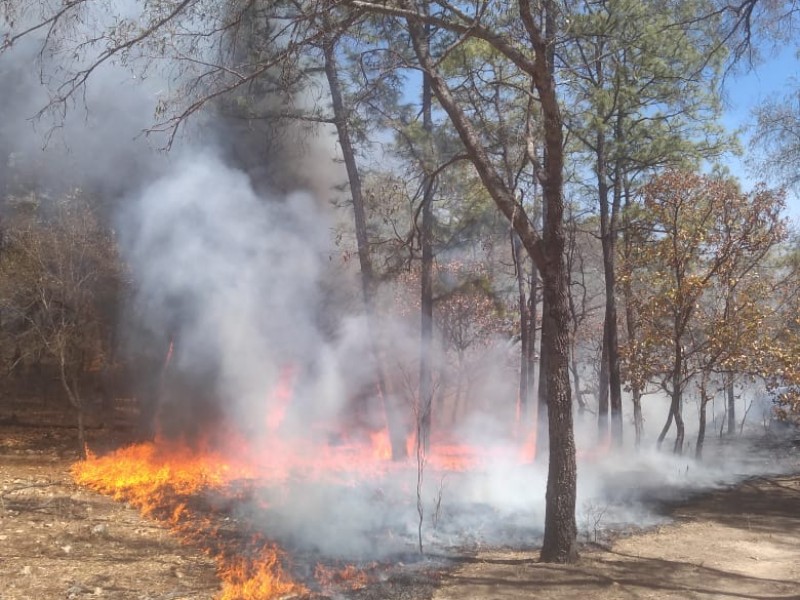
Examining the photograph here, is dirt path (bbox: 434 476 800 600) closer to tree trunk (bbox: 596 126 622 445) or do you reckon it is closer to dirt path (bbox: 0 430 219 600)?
dirt path (bbox: 0 430 219 600)

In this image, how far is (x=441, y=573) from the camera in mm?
6094

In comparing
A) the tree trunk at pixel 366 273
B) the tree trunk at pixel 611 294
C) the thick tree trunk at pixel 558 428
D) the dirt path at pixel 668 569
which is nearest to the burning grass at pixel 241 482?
the tree trunk at pixel 366 273

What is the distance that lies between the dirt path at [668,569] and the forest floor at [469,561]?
1cm

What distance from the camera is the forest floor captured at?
5.46 m

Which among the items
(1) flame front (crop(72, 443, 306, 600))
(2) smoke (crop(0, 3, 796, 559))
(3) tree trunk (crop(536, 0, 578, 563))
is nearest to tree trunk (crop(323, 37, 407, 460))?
(2) smoke (crop(0, 3, 796, 559))

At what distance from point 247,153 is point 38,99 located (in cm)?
479

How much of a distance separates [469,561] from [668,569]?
201 cm

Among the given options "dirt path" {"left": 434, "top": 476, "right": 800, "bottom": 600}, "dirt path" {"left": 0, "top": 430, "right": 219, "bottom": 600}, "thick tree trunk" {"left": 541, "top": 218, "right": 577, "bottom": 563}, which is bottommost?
"dirt path" {"left": 0, "top": 430, "right": 219, "bottom": 600}

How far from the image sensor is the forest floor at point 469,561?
5.46 meters

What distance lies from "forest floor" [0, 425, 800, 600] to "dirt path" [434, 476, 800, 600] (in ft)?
0.04

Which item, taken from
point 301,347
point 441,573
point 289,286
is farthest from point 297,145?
point 441,573

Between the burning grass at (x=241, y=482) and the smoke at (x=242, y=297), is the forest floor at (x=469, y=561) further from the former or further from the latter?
the smoke at (x=242, y=297)

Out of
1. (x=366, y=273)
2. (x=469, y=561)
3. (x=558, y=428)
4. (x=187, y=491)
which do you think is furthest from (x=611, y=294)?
(x=187, y=491)

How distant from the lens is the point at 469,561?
6.64 m
